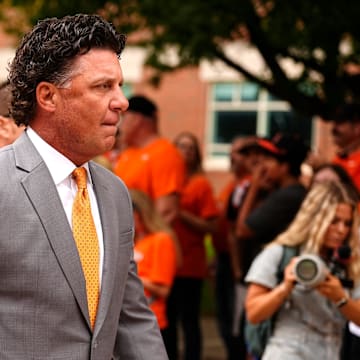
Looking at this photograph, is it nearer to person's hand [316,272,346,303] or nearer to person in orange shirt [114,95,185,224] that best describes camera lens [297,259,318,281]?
person's hand [316,272,346,303]

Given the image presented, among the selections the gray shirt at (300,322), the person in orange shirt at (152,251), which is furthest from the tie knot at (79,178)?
the person in orange shirt at (152,251)

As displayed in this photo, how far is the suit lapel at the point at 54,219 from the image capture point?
10.1ft

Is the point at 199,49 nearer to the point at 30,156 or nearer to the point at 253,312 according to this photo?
the point at 253,312

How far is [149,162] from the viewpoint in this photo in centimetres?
734

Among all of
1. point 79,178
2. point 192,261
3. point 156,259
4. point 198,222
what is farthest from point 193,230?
point 79,178

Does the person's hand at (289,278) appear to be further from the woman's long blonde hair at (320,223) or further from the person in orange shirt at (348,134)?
the person in orange shirt at (348,134)

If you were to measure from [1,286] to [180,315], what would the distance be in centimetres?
562

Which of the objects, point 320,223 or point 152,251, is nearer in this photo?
point 320,223

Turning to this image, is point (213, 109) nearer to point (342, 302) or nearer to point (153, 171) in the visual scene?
point (153, 171)

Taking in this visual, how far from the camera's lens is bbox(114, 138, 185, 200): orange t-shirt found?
7293 mm

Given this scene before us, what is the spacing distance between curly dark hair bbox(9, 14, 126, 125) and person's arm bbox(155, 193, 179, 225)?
416 centimetres

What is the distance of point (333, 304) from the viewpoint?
5.23 metres

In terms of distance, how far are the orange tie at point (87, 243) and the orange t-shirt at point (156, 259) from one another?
3.18 meters

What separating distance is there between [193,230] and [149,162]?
4.74 feet
